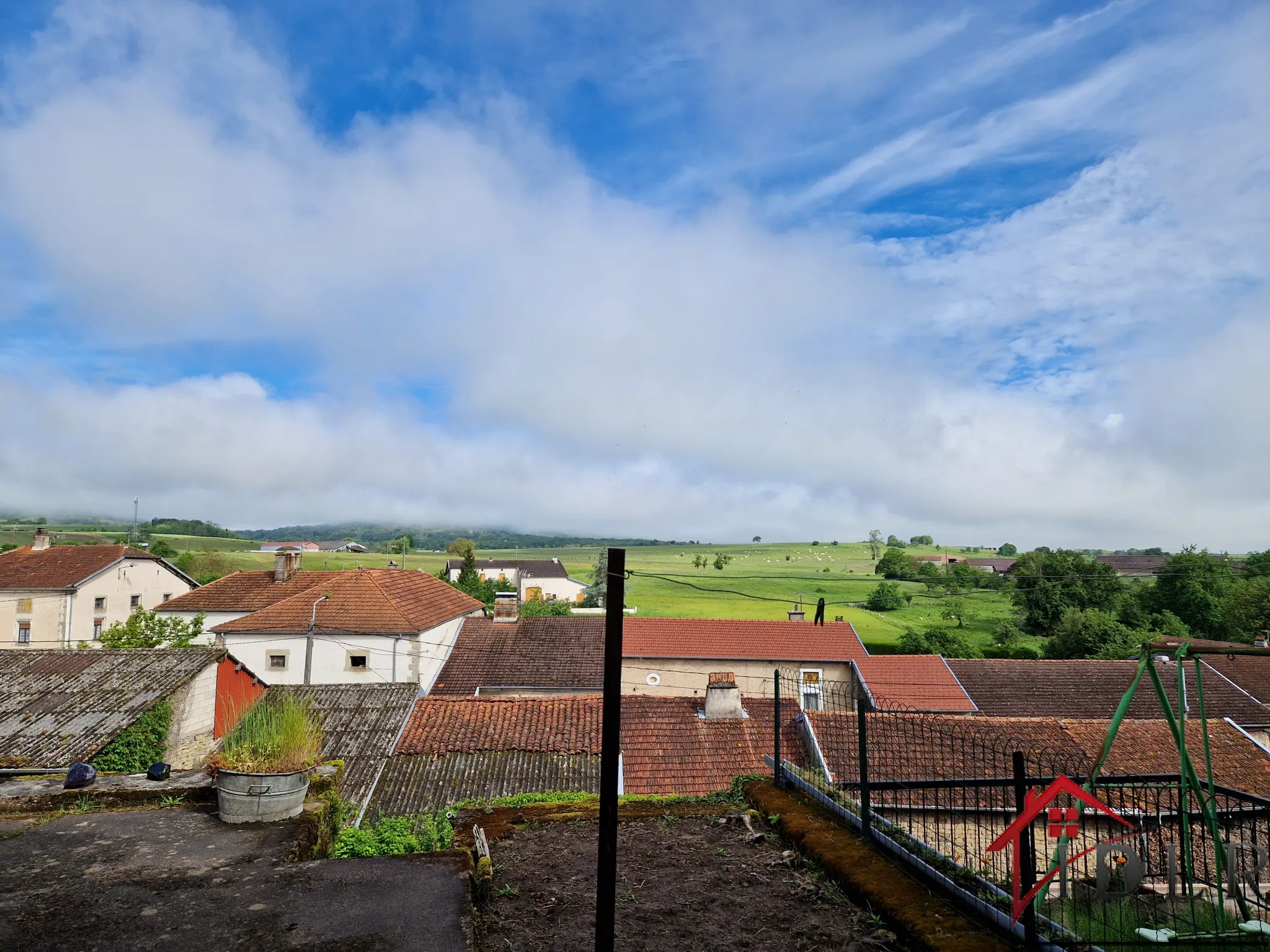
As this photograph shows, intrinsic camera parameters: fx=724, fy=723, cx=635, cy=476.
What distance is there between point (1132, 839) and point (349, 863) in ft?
25.6

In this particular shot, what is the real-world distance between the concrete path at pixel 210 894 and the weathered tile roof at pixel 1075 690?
1010 inches

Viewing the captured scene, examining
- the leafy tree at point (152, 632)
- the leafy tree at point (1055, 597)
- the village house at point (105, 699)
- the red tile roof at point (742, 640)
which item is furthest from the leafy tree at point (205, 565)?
the leafy tree at point (1055, 597)

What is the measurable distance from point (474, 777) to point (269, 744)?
26.6 ft

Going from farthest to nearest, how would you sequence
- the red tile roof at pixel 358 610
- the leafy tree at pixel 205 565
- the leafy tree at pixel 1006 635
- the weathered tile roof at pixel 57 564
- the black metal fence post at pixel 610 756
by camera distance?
the leafy tree at pixel 205 565, the leafy tree at pixel 1006 635, the weathered tile roof at pixel 57 564, the red tile roof at pixel 358 610, the black metal fence post at pixel 610 756

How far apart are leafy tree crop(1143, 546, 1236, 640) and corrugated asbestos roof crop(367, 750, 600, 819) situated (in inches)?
2512

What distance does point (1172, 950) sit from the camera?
394 centimetres

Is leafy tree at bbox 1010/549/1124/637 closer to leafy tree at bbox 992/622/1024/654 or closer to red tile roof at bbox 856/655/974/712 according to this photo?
leafy tree at bbox 992/622/1024/654

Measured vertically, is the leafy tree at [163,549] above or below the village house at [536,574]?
above

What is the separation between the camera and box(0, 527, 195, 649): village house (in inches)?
1609

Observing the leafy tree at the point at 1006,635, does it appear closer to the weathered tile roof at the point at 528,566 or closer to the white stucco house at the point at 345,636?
the white stucco house at the point at 345,636

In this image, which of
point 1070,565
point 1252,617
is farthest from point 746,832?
point 1070,565

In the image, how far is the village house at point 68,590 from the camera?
134 feet

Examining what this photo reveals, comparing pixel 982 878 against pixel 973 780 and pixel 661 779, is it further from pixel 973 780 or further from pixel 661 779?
pixel 661 779

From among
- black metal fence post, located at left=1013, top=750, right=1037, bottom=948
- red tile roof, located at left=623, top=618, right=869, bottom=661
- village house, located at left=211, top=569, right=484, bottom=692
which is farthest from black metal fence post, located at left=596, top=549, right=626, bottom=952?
red tile roof, located at left=623, top=618, right=869, bottom=661
